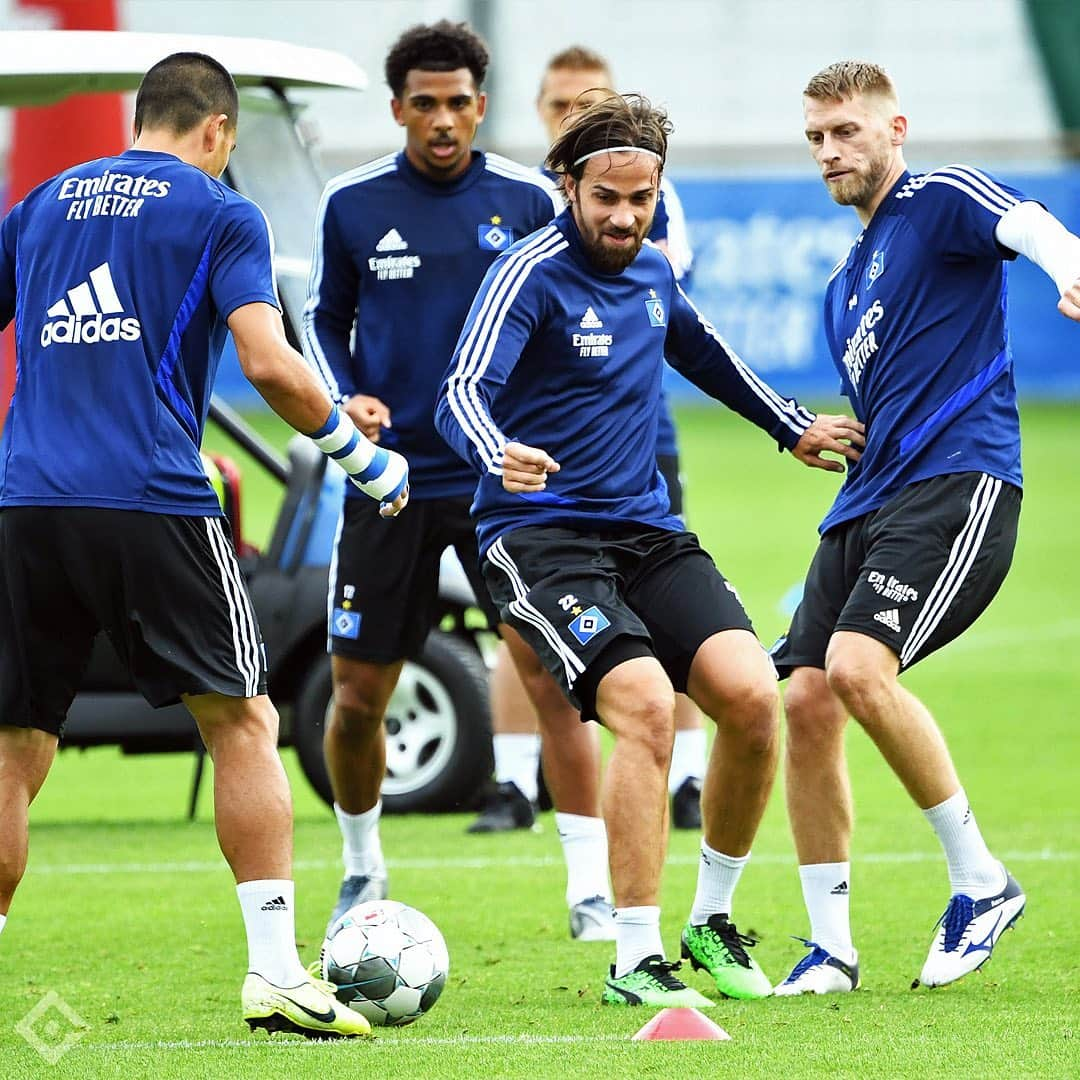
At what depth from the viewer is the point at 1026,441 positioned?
26.0 metres

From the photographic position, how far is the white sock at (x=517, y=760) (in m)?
8.42

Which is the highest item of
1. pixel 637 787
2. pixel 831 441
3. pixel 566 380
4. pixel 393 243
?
pixel 393 243

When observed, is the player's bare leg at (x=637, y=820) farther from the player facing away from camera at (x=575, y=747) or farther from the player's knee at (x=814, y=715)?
the player facing away from camera at (x=575, y=747)

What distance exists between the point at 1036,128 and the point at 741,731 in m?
30.1

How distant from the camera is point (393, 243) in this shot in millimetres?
6949

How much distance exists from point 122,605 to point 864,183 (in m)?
2.30

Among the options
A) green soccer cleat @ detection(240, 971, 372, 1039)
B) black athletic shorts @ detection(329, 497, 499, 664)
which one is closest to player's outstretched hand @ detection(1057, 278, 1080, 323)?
black athletic shorts @ detection(329, 497, 499, 664)

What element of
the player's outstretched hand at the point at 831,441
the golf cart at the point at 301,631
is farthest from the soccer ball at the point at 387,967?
the golf cart at the point at 301,631

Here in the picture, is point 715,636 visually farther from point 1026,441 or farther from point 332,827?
point 1026,441

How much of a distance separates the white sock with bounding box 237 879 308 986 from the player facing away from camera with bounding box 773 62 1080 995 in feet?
4.39

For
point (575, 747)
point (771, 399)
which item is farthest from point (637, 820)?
point (771, 399)

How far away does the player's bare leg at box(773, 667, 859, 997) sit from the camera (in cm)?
586

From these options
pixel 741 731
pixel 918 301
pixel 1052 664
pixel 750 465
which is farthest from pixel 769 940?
pixel 750 465

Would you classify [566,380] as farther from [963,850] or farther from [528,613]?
[963,850]
